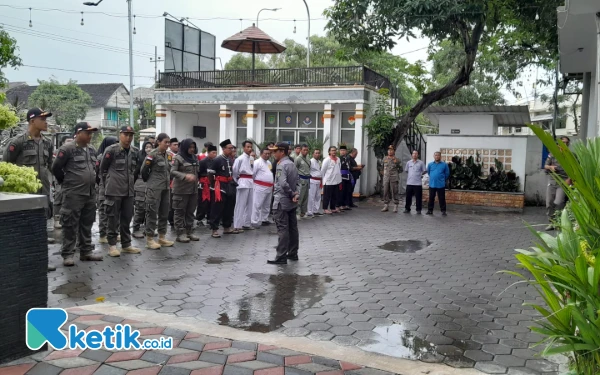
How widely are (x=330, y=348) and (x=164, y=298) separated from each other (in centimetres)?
224

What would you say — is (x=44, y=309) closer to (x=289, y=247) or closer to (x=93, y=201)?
(x=93, y=201)

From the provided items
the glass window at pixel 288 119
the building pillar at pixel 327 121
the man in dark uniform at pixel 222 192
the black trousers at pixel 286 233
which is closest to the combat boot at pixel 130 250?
the man in dark uniform at pixel 222 192

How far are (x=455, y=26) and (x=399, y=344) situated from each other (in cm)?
1347

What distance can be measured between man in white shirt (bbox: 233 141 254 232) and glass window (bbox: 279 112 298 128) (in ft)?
31.7

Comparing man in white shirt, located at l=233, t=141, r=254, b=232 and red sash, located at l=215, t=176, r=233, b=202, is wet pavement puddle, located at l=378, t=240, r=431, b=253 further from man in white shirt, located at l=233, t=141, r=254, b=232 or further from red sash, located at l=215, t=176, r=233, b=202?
red sash, located at l=215, t=176, r=233, b=202

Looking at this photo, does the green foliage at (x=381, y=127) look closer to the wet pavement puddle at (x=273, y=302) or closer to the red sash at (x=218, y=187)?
the red sash at (x=218, y=187)

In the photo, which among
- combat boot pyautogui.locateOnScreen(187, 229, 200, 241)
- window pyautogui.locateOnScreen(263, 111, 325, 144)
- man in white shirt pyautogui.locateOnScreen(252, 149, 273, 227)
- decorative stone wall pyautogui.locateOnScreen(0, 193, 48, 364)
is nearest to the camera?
decorative stone wall pyautogui.locateOnScreen(0, 193, 48, 364)

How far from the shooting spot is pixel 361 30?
16.7 meters

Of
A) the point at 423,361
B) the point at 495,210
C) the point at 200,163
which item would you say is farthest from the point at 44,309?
the point at 495,210

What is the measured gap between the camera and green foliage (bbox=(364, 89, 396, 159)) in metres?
17.6

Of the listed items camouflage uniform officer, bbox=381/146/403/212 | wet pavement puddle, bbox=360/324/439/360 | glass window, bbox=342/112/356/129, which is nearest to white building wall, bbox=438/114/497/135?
glass window, bbox=342/112/356/129

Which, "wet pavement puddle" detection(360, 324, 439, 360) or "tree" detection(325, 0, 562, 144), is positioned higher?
"tree" detection(325, 0, 562, 144)

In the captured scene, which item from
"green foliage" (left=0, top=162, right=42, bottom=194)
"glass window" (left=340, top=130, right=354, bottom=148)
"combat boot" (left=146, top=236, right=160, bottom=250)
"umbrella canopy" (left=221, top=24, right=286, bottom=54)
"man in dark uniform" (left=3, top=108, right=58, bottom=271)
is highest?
"umbrella canopy" (left=221, top=24, right=286, bottom=54)

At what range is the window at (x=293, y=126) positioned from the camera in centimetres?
2034
